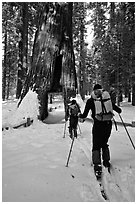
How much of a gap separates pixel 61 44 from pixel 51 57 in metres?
1.01

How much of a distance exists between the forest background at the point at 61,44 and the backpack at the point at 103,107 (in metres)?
6.05

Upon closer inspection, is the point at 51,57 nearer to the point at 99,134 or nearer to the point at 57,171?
the point at 99,134

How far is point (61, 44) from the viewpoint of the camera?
35.8 ft

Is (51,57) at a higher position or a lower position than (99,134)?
higher

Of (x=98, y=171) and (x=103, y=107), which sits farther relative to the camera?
(x=103, y=107)

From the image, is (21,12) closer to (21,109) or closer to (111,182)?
(21,109)

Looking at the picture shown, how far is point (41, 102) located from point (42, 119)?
927mm

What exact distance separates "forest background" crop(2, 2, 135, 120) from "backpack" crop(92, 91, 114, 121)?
19.9 feet

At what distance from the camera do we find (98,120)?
185 inches

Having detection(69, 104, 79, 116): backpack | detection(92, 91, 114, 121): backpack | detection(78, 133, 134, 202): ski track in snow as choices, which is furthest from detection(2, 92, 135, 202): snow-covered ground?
detection(92, 91, 114, 121): backpack

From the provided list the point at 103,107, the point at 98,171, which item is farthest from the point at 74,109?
the point at 98,171

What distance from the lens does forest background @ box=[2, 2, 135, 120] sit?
35.1 ft

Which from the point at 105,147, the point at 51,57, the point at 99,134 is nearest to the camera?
the point at 99,134

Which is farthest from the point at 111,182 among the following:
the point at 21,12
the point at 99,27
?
the point at 99,27
